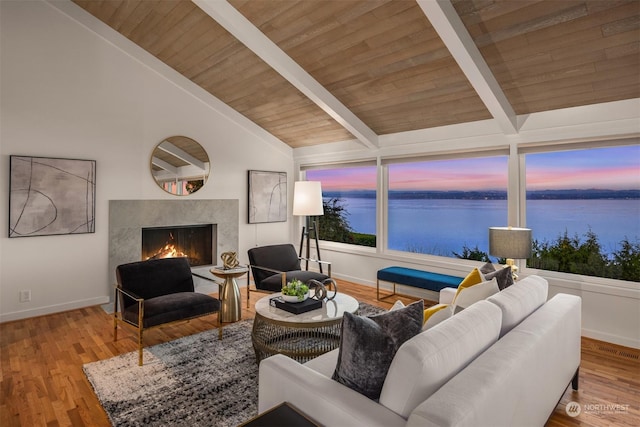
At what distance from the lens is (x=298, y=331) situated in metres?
3.54

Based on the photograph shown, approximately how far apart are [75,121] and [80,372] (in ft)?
9.72

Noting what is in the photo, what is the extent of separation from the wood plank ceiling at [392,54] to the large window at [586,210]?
63 centimetres

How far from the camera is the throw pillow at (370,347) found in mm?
1615

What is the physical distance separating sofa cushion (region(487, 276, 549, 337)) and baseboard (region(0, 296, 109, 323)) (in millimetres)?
4602

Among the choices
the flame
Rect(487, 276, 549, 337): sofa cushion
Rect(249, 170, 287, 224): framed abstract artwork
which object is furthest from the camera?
Rect(249, 170, 287, 224): framed abstract artwork

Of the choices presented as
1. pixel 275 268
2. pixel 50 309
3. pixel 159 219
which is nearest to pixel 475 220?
pixel 275 268

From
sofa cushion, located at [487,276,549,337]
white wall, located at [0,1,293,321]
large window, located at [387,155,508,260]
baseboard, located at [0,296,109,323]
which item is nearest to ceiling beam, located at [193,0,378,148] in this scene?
large window, located at [387,155,508,260]

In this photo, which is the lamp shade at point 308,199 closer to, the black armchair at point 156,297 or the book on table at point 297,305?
the black armchair at point 156,297

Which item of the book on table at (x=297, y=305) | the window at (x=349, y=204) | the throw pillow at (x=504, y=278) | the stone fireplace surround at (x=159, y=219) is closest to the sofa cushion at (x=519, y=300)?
the throw pillow at (x=504, y=278)

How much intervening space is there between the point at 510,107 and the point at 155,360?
4.25 m

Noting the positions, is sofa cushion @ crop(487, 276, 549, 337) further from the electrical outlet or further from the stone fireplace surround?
the electrical outlet

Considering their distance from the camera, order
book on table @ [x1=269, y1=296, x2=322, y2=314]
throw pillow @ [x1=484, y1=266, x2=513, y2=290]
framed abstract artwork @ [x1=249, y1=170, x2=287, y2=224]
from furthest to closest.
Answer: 1. framed abstract artwork @ [x1=249, y1=170, x2=287, y2=224]
2. book on table @ [x1=269, y1=296, x2=322, y2=314]
3. throw pillow @ [x1=484, y1=266, x2=513, y2=290]

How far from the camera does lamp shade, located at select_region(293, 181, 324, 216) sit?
5.40m

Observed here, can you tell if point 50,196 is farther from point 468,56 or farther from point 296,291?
point 468,56
